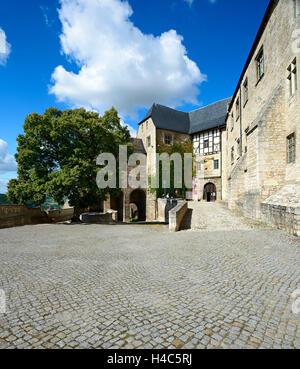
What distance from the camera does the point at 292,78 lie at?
9.85 meters

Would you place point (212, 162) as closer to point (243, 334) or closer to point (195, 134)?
point (195, 134)

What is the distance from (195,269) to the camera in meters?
4.56

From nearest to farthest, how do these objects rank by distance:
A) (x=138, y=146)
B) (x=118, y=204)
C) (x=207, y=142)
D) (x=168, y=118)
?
(x=207, y=142) → (x=118, y=204) → (x=138, y=146) → (x=168, y=118)

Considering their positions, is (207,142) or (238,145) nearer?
(238,145)

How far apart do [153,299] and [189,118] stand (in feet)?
120

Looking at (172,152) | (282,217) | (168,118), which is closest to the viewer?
(282,217)

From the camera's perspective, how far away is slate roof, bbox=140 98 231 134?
101ft

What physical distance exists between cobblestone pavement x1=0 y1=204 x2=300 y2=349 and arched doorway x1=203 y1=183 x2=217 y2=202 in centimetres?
2409

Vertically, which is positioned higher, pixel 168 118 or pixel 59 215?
pixel 168 118

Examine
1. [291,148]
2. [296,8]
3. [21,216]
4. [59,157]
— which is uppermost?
[296,8]

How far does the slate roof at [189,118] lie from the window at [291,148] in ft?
64.7

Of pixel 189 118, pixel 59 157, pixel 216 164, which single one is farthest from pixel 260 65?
pixel 189 118

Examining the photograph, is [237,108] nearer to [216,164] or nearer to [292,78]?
[292,78]
